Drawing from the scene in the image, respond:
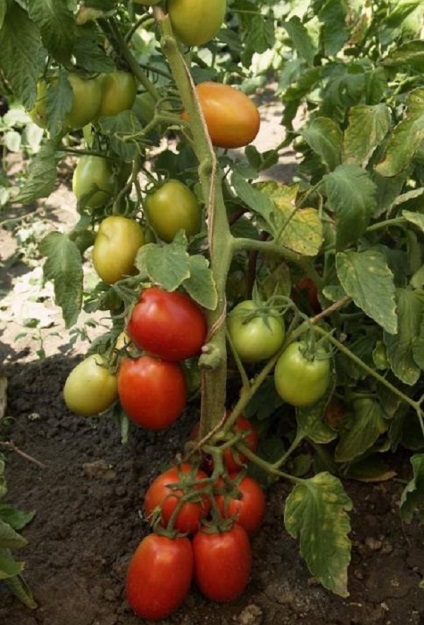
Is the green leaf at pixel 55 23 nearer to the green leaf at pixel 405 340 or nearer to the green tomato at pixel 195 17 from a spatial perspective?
the green tomato at pixel 195 17

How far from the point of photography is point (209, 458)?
64.7 inches

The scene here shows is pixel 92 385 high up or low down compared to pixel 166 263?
down

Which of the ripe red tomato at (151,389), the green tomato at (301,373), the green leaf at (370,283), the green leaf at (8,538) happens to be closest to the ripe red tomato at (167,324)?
the ripe red tomato at (151,389)

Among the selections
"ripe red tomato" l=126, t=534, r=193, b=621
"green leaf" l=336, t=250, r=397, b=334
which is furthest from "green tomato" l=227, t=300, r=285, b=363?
"ripe red tomato" l=126, t=534, r=193, b=621

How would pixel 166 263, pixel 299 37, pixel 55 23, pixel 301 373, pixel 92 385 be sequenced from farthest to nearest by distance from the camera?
pixel 299 37, pixel 92 385, pixel 301 373, pixel 166 263, pixel 55 23

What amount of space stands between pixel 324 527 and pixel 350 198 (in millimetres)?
574

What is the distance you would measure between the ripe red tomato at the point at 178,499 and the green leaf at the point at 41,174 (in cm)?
57

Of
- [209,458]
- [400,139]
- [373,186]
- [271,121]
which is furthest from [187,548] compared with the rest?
[271,121]

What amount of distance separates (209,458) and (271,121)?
7.49ft

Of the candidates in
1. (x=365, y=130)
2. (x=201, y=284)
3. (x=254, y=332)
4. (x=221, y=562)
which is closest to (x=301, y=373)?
(x=254, y=332)

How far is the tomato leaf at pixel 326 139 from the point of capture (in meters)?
1.56

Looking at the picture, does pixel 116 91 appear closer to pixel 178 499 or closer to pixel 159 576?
pixel 178 499

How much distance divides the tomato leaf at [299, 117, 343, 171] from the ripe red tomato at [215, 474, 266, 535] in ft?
2.01

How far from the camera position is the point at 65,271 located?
1.58 m
